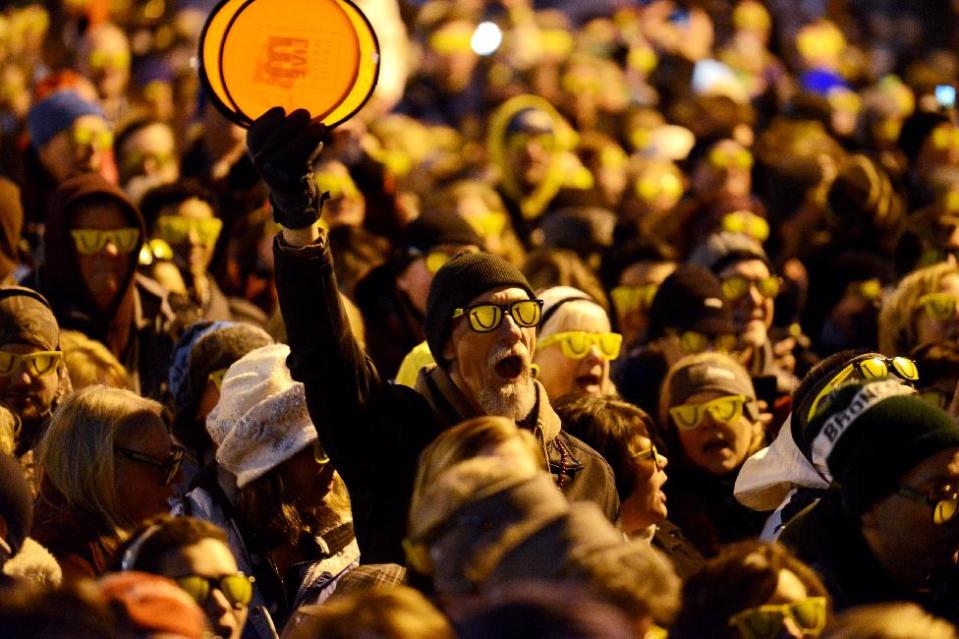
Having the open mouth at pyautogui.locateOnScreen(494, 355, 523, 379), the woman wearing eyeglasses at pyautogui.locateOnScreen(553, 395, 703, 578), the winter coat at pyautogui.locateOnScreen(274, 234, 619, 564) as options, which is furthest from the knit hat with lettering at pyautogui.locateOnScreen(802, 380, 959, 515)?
the woman wearing eyeglasses at pyautogui.locateOnScreen(553, 395, 703, 578)

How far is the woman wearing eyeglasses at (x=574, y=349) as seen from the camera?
7.21 m

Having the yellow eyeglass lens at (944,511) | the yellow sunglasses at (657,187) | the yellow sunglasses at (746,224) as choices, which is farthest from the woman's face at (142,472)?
the yellow sunglasses at (657,187)

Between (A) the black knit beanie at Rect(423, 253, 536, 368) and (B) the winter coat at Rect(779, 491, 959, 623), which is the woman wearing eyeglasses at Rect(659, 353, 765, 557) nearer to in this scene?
(A) the black knit beanie at Rect(423, 253, 536, 368)

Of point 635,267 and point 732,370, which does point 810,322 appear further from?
point 732,370

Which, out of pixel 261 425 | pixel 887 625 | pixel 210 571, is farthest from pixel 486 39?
pixel 887 625

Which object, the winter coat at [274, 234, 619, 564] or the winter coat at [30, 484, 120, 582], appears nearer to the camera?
the winter coat at [274, 234, 619, 564]

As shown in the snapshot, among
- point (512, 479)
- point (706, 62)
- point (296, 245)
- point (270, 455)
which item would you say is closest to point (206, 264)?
point (270, 455)

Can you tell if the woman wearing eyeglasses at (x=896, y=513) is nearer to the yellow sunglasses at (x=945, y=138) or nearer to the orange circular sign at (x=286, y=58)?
the orange circular sign at (x=286, y=58)

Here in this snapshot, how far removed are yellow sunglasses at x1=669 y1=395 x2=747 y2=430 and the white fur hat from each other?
174 centimetres

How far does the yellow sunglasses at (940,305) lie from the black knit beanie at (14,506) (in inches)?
163

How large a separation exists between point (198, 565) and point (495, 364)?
129 centimetres

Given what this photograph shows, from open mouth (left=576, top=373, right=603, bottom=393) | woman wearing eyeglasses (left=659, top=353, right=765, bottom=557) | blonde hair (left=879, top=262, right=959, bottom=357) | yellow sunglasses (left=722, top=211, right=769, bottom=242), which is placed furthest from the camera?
yellow sunglasses (left=722, top=211, right=769, bottom=242)

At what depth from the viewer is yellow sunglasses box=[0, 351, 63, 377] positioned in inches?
253

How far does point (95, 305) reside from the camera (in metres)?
7.69
